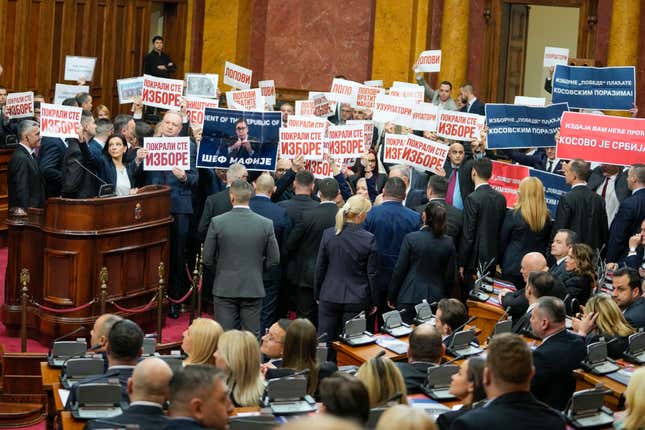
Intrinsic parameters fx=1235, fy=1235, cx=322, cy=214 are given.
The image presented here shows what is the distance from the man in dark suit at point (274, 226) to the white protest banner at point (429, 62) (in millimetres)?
6519

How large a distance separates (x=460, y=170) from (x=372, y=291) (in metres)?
A: 2.93

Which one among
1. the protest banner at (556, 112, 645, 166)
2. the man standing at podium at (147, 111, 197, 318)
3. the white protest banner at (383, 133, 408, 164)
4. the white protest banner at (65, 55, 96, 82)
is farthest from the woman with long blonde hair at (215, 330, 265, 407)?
the white protest banner at (65, 55, 96, 82)

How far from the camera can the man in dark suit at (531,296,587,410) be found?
27.2 ft

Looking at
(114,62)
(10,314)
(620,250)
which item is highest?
(114,62)

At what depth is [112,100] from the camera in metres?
21.0

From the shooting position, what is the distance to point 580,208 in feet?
39.6

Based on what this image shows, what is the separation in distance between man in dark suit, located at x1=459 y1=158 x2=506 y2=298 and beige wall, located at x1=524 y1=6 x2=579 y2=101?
11.9m

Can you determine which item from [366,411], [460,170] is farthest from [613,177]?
[366,411]

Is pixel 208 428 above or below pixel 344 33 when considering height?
below

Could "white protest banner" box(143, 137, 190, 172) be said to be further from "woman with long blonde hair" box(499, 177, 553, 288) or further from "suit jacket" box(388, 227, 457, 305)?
"woman with long blonde hair" box(499, 177, 553, 288)

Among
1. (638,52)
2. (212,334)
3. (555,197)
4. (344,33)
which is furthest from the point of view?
(344,33)

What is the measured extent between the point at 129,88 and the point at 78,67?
7.52 feet

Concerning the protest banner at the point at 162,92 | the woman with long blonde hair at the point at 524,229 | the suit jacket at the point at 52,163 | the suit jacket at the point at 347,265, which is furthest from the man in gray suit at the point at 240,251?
the protest banner at the point at 162,92

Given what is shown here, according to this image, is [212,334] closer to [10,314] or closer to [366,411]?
[366,411]
